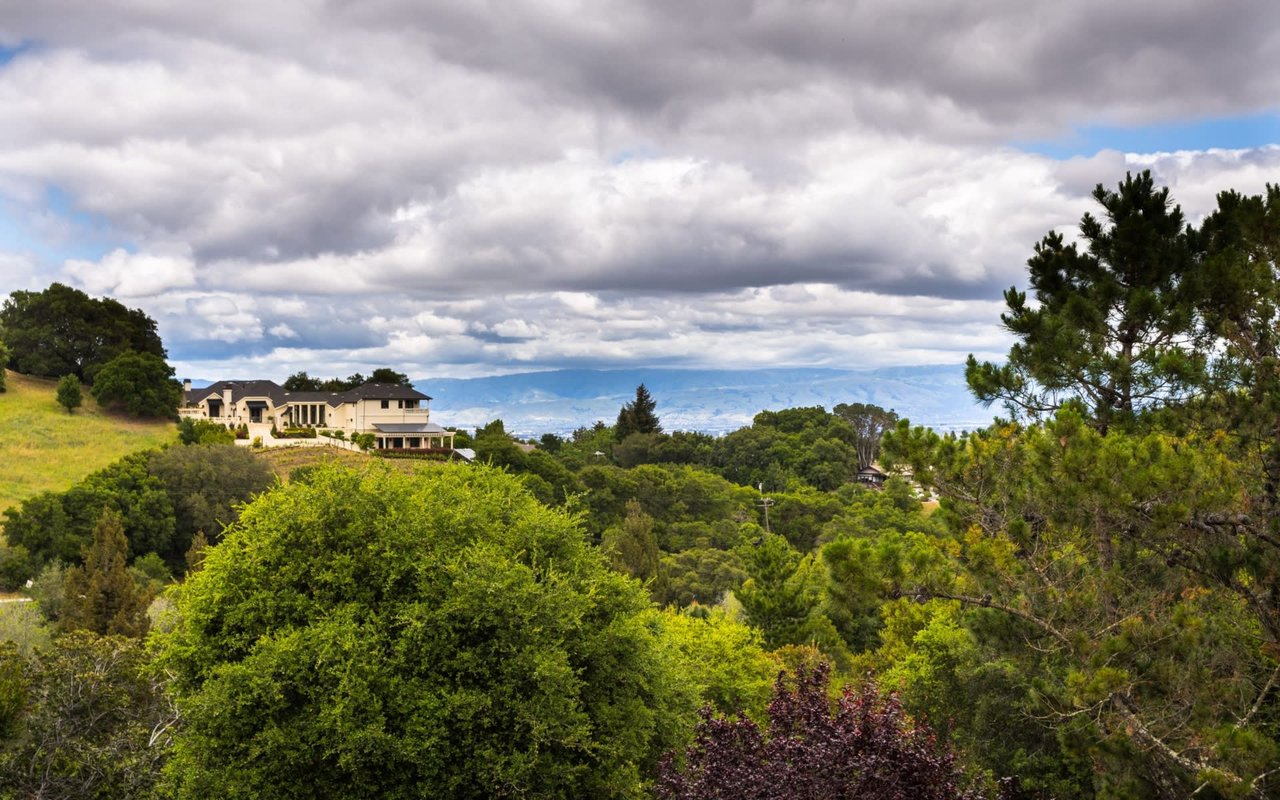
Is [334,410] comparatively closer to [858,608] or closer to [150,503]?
[150,503]

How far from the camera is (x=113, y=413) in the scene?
2906 inches

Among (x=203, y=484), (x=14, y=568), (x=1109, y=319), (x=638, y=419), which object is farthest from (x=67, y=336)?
(x=1109, y=319)

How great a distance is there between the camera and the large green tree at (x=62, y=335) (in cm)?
8038

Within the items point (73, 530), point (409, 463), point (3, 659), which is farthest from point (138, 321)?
point (3, 659)

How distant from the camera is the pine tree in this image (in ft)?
96.9

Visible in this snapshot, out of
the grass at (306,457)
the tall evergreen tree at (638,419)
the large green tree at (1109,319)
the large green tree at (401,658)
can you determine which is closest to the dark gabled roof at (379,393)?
the grass at (306,457)

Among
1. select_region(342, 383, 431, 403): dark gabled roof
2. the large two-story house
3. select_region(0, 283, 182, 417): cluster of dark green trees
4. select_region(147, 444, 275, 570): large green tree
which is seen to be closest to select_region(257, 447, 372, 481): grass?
select_region(147, 444, 275, 570): large green tree

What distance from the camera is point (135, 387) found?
72938 mm

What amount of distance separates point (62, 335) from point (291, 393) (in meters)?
20.0

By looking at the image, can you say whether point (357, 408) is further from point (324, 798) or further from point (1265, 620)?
point (1265, 620)

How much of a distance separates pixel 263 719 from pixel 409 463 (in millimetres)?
48676

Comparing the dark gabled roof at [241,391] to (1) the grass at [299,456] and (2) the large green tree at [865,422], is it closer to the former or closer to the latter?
(1) the grass at [299,456]

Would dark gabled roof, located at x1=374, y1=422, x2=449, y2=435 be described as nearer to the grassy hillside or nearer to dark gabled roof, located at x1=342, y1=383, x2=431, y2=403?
dark gabled roof, located at x1=342, y1=383, x2=431, y2=403

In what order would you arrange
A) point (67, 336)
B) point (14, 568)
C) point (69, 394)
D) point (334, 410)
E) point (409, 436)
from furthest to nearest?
point (67, 336) < point (334, 410) < point (409, 436) < point (69, 394) < point (14, 568)
